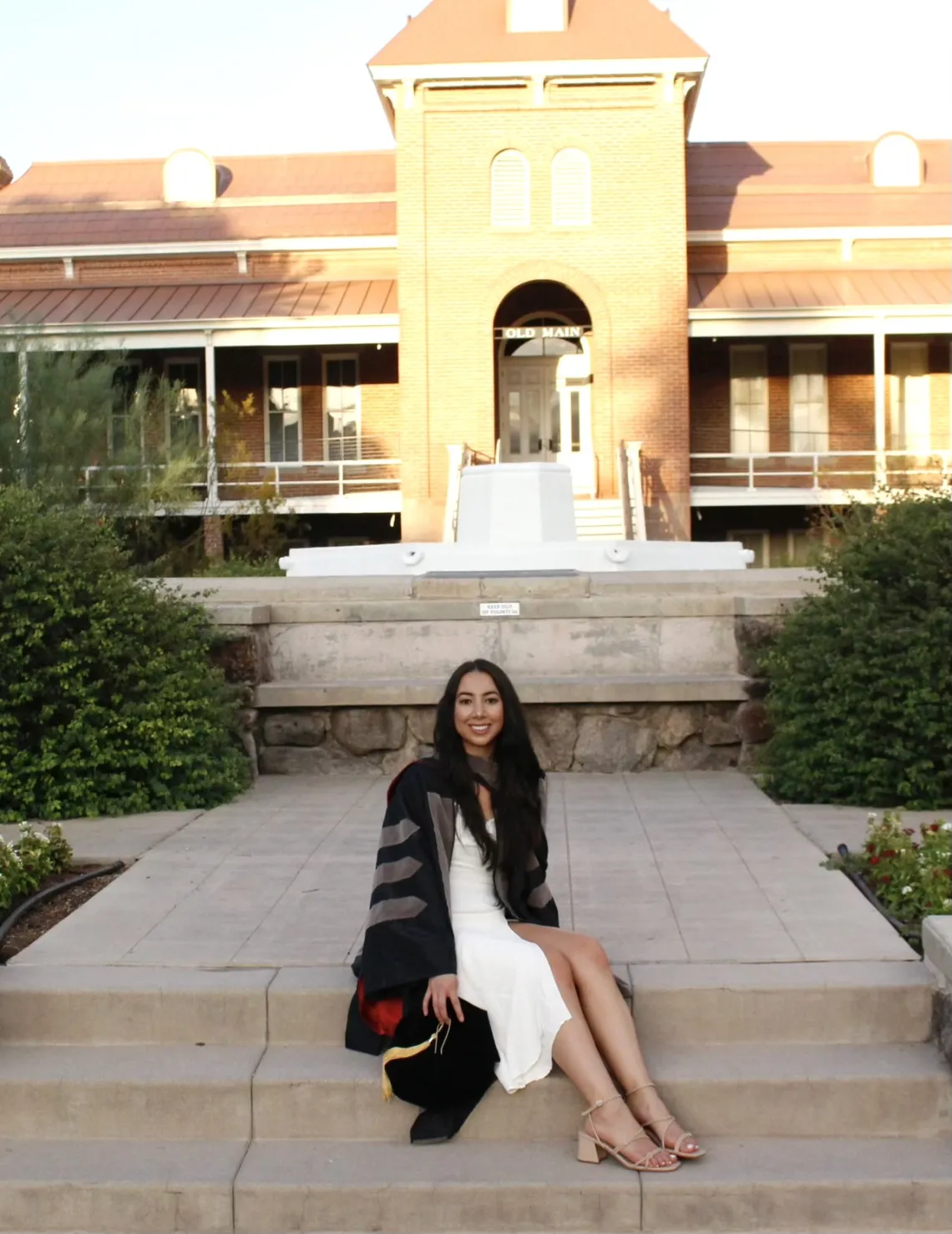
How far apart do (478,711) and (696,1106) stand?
132cm

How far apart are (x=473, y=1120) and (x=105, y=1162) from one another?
41.1 inches

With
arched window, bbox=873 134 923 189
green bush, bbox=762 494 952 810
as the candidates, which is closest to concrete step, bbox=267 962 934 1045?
green bush, bbox=762 494 952 810

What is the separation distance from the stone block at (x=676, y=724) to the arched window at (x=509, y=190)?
61.8ft

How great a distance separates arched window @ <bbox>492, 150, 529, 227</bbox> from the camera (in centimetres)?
2603

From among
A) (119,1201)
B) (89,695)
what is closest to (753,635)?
(89,695)

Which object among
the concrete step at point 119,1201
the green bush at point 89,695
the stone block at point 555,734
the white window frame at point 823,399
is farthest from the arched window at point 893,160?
the concrete step at point 119,1201

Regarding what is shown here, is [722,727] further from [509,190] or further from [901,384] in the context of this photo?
[901,384]

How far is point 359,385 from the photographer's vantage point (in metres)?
28.0

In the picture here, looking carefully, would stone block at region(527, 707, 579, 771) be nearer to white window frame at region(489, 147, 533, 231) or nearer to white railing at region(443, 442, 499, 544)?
white railing at region(443, 442, 499, 544)

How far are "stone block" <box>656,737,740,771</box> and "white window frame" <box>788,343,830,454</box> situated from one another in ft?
64.2

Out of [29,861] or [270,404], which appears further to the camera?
[270,404]

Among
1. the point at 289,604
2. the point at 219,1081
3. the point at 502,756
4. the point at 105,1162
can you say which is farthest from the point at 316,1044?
the point at 289,604

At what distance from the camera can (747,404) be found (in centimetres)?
2767

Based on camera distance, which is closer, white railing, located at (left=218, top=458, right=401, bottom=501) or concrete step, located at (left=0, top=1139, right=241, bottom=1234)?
concrete step, located at (left=0, top=1139, right=241, bottom=1234)
